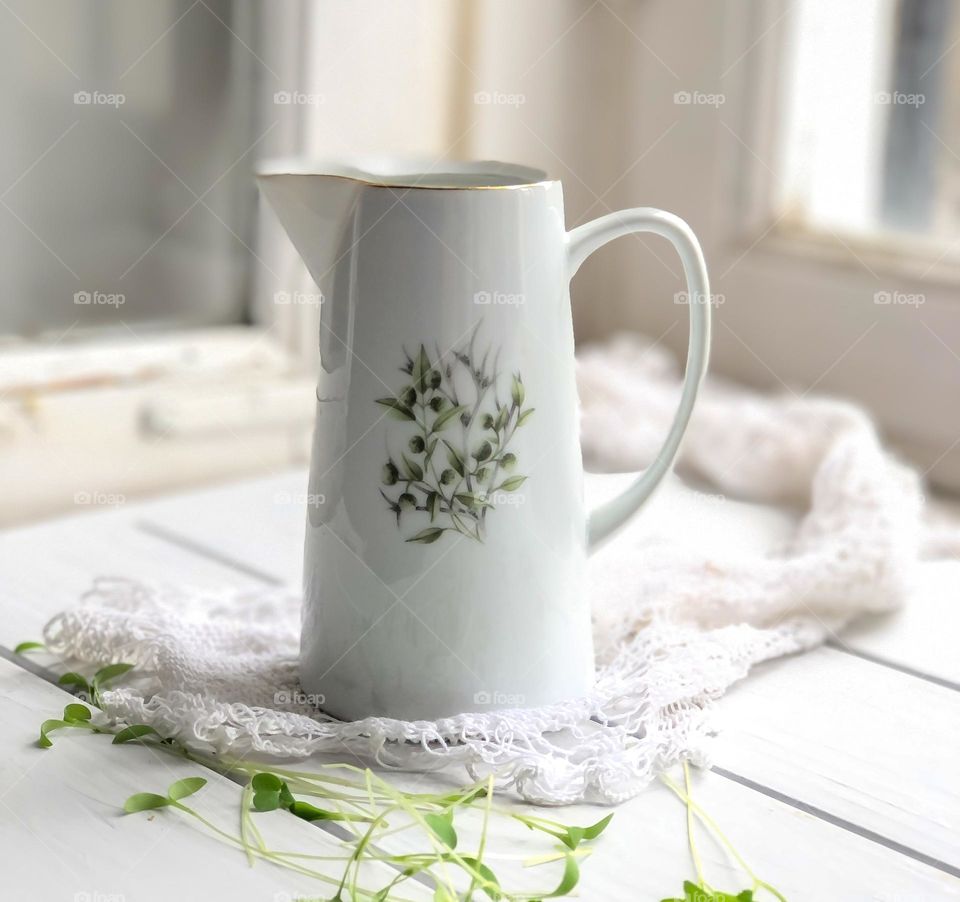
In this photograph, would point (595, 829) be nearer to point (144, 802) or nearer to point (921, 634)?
point (144, 802)

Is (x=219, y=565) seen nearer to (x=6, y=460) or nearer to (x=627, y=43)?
(x=6, y=460)

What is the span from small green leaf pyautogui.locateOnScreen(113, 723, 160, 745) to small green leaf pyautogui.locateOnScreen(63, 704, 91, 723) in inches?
0.7

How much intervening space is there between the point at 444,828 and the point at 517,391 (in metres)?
0.16

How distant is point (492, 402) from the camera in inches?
18.1

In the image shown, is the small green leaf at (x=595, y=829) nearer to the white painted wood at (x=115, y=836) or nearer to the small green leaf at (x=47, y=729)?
the white painted wood at (x=115, y=836)

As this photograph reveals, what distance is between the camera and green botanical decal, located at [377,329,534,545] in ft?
1.50

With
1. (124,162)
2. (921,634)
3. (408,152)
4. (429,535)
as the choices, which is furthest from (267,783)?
(408,152)

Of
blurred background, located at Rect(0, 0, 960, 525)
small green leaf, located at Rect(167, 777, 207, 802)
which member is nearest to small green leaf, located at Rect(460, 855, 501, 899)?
small green leaf, located at Rect(167, 777, 207, 802)

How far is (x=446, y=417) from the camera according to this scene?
46 centimetres

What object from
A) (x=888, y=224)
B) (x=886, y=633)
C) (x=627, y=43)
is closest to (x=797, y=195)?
(x=888, y=224)

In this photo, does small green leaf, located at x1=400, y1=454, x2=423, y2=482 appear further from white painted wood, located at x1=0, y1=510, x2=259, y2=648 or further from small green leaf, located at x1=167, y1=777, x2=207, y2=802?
white painted wood, located at x1=0, y1=510, x2=259, y2=648

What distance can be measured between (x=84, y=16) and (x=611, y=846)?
703 millimetres

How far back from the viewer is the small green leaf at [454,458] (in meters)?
0.46

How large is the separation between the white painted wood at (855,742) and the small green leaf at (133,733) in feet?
0.75
